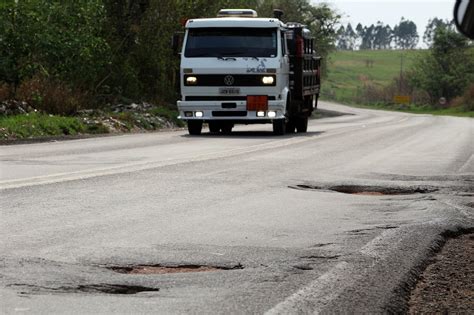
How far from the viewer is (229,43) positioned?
29.2m

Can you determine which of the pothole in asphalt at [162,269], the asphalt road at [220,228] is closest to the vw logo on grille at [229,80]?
the asphalt road at [220,228]

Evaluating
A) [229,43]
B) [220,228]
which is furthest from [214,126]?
[220,228]

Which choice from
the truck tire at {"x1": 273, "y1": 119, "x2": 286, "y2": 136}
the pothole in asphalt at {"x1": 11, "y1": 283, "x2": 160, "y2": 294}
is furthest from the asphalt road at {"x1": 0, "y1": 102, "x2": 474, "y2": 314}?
the truck tire at {"x1": 273, "y1": 119, "x2": 286, "y2": 136}

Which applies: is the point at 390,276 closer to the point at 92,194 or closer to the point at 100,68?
the point at 92,194

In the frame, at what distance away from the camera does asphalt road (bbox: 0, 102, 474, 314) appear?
22.3ft

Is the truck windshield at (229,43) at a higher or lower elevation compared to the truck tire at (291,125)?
higher

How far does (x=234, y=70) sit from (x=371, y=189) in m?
14.8

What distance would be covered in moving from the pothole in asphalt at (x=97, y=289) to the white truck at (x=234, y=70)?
22369 mm

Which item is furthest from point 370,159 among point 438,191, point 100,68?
point 100,68

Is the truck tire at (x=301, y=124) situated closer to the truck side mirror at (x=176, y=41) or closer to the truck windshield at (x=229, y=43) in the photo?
the truck windshield at (x=229, y=43)

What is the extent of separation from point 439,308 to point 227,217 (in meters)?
4.21

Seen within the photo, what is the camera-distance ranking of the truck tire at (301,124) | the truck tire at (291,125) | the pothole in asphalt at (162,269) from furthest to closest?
the truck tire at (301,124) < the truck tire at (291,125) < the pothole in asphalt at (162,269)

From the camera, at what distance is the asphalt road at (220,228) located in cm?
681

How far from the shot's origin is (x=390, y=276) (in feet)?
25.7
